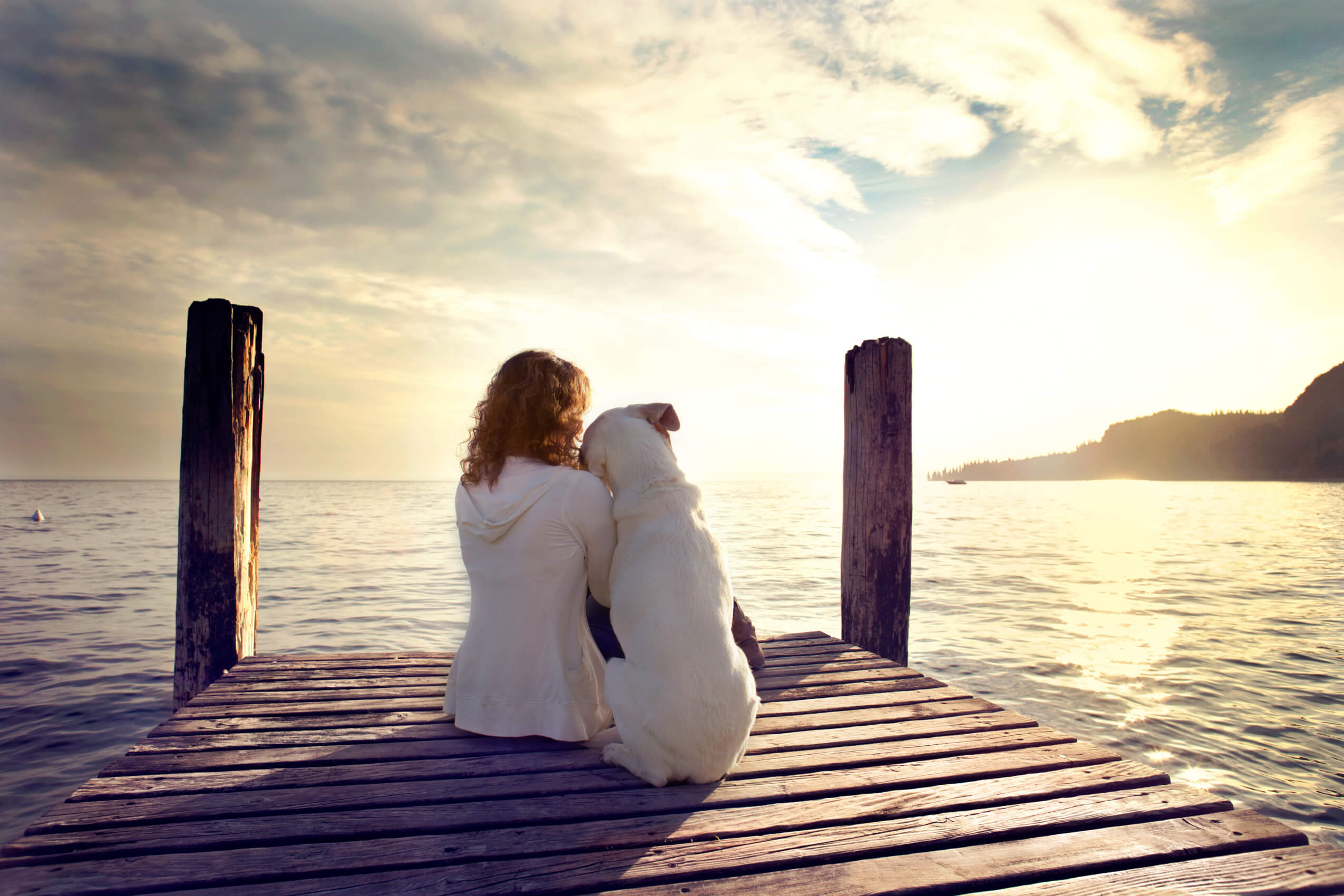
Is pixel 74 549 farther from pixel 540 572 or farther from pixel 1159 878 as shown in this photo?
pixel 1159 878

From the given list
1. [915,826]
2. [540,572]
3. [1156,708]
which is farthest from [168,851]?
[1156,708]

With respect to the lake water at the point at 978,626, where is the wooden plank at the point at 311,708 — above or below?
above

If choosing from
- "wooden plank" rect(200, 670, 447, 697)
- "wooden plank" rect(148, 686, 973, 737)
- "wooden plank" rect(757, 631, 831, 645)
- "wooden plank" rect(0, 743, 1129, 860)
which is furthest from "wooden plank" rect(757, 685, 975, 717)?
"wooden plank" rect(200, 670, 447, 697)

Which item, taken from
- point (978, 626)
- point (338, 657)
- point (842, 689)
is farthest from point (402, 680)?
point (978, 626)

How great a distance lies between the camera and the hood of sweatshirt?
3061 millimetres

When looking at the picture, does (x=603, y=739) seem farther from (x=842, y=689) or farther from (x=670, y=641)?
(x=842, y=689)

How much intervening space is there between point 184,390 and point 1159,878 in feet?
18.5

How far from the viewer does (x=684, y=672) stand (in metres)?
2.53

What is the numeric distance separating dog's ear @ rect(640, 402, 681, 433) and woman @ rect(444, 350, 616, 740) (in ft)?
1.25

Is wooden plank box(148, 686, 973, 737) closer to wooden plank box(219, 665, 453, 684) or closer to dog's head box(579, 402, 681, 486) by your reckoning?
wooden plank box(219, 665, 453, 684)

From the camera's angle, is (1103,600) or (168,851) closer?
(168,851)

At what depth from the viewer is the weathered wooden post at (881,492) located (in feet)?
17.4

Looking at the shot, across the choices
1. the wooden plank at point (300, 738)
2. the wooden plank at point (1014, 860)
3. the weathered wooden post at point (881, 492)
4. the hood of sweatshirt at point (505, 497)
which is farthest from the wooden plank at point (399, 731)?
the weathered wooden post at point (881, 492)

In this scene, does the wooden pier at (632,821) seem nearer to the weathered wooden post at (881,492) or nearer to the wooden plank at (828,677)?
the wooden plank at (828,677)
